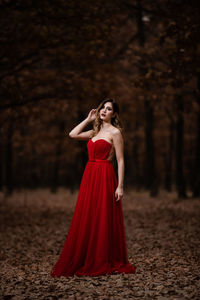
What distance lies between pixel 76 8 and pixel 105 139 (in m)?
4.55

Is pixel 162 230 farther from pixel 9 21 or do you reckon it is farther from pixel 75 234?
pixel 9 21

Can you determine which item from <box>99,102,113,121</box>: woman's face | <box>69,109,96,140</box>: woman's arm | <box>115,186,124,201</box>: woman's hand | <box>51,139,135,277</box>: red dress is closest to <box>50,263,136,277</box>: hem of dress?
<box>51,139,135,277</box>: red dress

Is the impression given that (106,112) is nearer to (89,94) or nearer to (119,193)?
(119,193)

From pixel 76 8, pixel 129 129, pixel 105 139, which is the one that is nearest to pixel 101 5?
pixel 76 8

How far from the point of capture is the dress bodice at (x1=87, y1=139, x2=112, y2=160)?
5471 millimetres

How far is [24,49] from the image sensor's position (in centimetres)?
1106

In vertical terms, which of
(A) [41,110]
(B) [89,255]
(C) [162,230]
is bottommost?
(C) [162,230]

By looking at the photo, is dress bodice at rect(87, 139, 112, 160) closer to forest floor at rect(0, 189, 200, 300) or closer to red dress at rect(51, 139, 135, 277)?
red dress at rect(51, 139, 135, 277)

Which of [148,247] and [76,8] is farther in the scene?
[76,8]

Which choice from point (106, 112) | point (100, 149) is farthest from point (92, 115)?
point (100, 149)

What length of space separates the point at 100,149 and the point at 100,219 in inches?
43.7

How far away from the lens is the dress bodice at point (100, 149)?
5471mm

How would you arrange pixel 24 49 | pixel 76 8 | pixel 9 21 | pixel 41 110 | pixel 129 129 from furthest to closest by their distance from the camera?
pixel 129 129 → pixel 41 110 → pixel 24 49 → pixel 9 21 → pixel 76 8

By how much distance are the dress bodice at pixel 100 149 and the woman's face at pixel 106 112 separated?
0.41 metres
